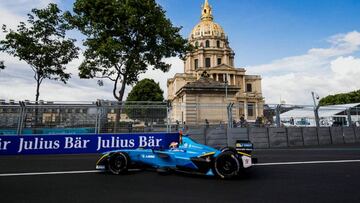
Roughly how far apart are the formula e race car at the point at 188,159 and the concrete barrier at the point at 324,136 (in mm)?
10786

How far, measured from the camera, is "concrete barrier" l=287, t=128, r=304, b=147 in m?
13.5

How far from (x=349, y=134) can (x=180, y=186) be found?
48.5 ft

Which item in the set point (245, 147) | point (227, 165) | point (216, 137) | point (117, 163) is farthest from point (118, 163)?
point (216, 137)

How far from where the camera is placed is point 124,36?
61.3 ft

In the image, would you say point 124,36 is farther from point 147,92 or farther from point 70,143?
point 147,92

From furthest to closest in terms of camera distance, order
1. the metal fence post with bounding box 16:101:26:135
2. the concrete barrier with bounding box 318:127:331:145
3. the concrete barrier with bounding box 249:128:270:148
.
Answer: the concrete barrier with bounding box 318:127:331:145, the concrete barrier with bounding box 249:128:270:148, the metal fence post with bounding box 16:101:26:135

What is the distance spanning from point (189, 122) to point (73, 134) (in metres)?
5.72

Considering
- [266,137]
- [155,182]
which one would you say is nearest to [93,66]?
[266,137]

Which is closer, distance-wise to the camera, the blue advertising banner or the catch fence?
the blue advertising banner

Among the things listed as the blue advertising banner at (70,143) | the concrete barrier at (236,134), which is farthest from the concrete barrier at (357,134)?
the blue advertising banner at (70,143)

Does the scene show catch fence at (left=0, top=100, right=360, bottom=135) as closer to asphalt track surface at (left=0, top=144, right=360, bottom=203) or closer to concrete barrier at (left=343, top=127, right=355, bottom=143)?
concrete barrier at (left=343, top=127, right=355, bottom=143)

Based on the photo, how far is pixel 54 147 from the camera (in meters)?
10.4

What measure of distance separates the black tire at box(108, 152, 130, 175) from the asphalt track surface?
219 mm

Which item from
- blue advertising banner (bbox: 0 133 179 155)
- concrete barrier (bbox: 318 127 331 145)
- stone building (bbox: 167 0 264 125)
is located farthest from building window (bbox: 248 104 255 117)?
stone building (bbox: 167 0 264 125)
